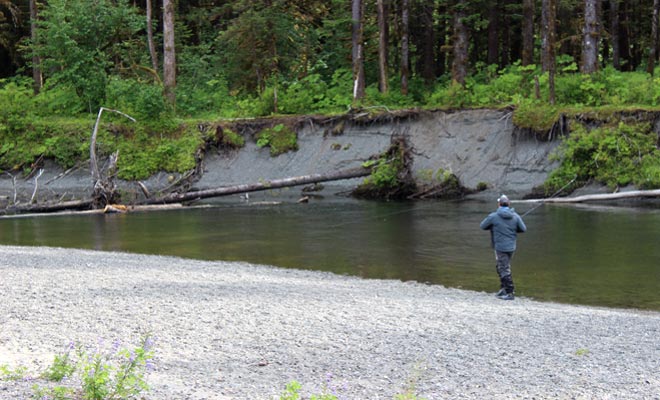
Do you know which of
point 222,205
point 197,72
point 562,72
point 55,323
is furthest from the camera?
point 197,72

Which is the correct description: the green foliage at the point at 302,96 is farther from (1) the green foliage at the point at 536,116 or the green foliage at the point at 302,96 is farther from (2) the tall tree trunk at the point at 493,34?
(1) the green foliage at the point at 536,116

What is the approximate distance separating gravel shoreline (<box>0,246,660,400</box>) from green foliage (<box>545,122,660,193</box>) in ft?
50.6

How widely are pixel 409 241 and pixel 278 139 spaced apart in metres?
15.8

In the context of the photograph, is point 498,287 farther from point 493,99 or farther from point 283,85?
point 283,85

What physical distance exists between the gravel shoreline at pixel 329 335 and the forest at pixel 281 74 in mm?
18010

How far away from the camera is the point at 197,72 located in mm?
40656

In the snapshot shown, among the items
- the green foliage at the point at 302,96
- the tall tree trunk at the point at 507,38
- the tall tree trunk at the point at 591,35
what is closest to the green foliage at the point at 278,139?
the green foliage at the point at 302,96

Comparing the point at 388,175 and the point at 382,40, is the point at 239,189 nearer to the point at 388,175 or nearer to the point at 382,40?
the point at 388,175

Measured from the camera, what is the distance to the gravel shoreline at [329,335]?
745 centimetres

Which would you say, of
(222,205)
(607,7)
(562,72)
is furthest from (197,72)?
(607,7)

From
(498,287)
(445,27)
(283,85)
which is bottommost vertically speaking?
(498,287)

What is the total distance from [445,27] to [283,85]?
12.6m

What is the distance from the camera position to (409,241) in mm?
19578

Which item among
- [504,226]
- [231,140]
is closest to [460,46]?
[231,140]
